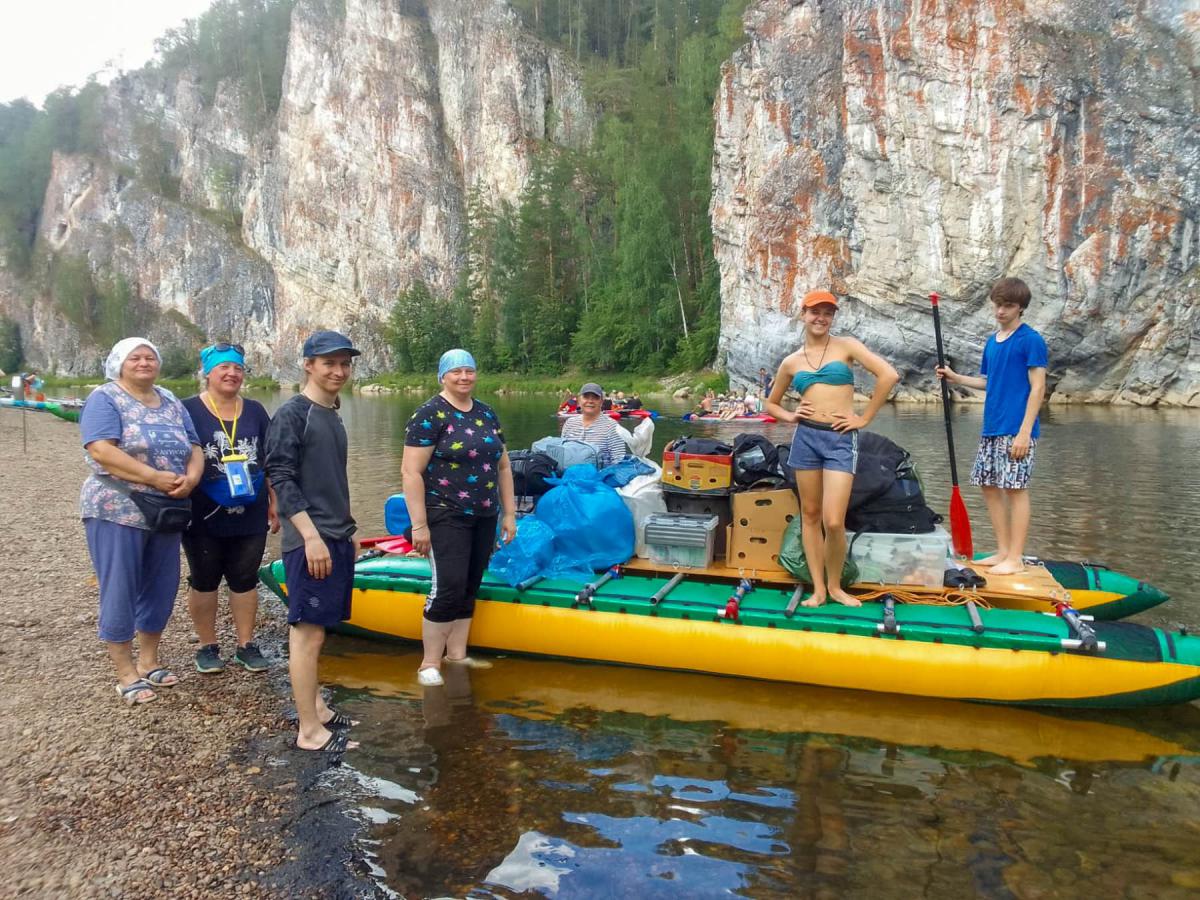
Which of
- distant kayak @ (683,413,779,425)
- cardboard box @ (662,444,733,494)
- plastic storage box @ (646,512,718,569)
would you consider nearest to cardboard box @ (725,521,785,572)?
plastic storage box @ (646,512,718,569)

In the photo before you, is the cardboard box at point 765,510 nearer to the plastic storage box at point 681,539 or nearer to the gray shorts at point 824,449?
the plastic storage box at point 681,539

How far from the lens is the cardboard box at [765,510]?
632 centimetres

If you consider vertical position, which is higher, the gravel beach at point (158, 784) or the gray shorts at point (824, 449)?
the gray shorts at point (824, 449)

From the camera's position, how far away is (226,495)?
529cm

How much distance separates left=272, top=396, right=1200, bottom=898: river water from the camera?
365cm

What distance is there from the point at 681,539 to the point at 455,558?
1.98 metres

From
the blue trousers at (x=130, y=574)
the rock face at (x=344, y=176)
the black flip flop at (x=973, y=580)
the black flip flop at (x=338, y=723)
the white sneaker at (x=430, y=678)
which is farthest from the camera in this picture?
the rock face at (x=344, y=176)

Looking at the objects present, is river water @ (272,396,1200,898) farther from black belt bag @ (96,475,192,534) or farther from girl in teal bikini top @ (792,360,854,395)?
girl in teal bikini top @ (792,360,854,395)

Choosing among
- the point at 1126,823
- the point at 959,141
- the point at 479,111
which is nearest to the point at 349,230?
the point at 479,111

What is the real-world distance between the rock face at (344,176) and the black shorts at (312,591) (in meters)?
59.1

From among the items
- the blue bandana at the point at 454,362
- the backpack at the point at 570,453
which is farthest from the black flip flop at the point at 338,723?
the backpack at the point at 570,453

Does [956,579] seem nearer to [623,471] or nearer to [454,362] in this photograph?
[623,471]

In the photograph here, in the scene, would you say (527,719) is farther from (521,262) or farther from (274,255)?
(274,255)

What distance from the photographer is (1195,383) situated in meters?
28.5
